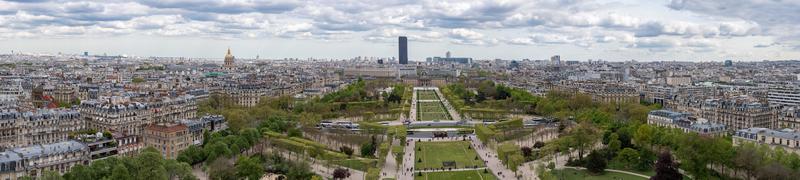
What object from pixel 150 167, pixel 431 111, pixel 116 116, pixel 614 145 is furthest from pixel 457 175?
pixel 431 111

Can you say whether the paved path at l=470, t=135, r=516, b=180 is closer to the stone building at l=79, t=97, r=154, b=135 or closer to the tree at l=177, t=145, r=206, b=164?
the tree at l=177, t=145, r=206, b=164

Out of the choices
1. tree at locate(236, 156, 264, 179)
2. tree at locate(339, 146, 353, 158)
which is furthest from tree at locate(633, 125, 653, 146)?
tree at locate(236, 156, 264, 179)

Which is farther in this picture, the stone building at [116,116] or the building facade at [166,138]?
the stone building at [116,116]

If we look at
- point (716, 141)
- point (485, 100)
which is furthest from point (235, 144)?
point (485, 100)

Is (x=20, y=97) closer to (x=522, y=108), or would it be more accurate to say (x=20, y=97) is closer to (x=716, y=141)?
(x=522, y=108)

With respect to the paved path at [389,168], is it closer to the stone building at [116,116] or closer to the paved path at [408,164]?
the paved path at [408,164]

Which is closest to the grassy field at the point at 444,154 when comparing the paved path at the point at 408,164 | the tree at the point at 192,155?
the paved path at the point at 408,164
